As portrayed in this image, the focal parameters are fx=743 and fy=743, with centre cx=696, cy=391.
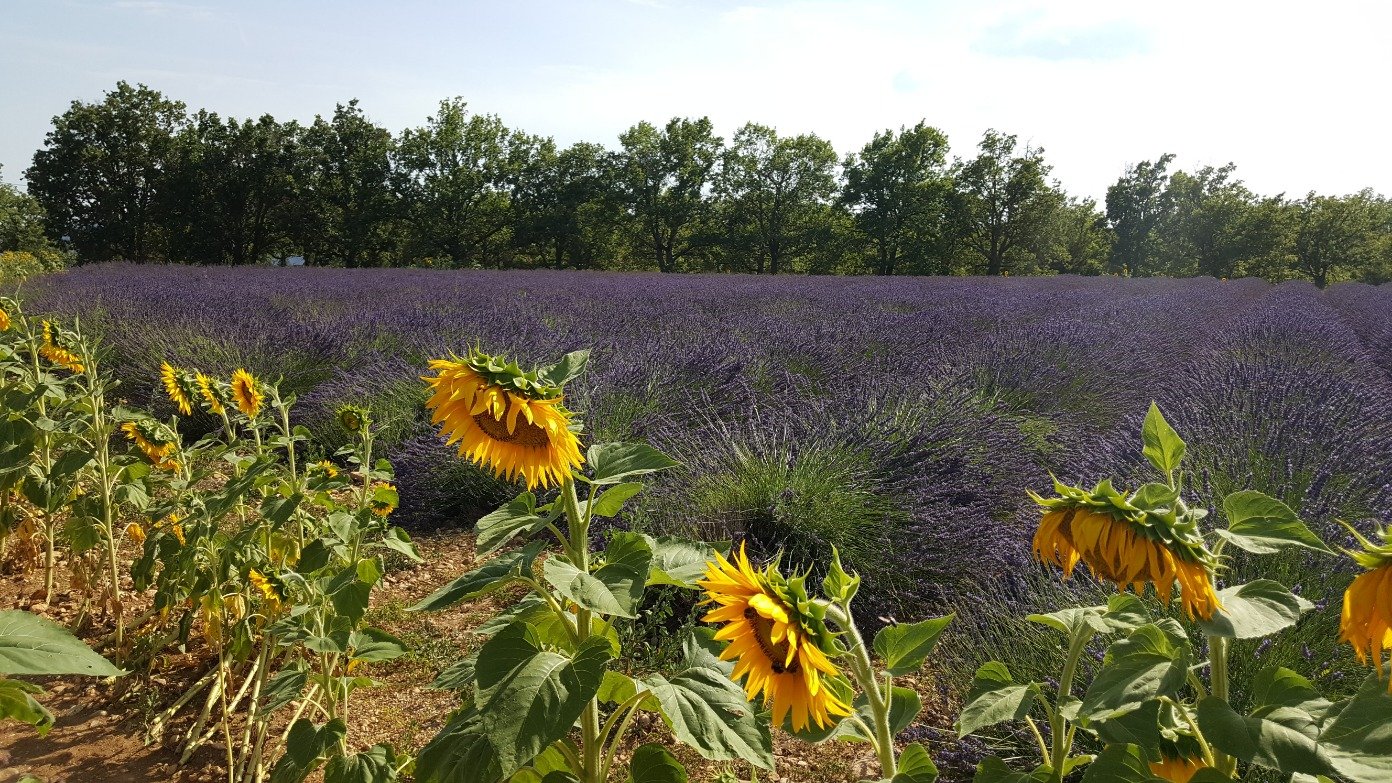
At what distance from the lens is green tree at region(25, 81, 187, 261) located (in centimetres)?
2677

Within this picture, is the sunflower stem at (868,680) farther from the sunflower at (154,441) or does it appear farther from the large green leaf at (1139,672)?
the sunflower at (154,441)

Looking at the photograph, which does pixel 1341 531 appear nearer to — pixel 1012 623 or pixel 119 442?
pixel 1012 623

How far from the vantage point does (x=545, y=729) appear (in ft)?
2.70

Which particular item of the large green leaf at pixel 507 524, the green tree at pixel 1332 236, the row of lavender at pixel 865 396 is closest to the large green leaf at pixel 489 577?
the large green leaf at pixel 507 524

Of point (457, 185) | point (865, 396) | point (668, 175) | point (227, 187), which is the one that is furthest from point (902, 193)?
point (865, 396)

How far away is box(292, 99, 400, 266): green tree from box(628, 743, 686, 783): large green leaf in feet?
101

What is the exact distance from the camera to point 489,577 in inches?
36.0

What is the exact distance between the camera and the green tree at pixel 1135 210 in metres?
41.6

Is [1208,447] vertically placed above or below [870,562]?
above

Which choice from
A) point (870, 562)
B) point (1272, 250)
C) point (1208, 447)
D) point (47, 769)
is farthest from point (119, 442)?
point (1272, 250)

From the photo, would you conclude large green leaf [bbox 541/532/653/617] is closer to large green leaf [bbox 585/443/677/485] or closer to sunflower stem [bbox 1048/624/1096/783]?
large green leaf [bbox 585/443/677/485]

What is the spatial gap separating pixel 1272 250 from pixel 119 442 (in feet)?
144

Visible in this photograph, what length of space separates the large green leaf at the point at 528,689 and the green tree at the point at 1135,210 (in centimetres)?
4714

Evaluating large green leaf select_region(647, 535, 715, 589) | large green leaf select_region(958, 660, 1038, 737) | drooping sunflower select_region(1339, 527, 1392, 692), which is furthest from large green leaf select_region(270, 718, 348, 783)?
drooping sunflower select_region(1339, 527, 1392, 692)
